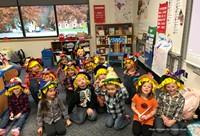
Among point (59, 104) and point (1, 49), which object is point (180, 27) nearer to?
point (59, 104)

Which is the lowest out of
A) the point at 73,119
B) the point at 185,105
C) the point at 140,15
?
the point at 73,119

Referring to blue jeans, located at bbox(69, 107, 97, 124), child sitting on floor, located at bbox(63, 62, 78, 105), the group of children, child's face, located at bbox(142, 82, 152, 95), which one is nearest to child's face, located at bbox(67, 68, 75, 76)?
child sitting on floor, located at bbox(63, 62, 78, 105)

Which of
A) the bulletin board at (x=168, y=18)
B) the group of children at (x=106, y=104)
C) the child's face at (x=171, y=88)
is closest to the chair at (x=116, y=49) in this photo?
the bulletin board at (x=168, y=18)

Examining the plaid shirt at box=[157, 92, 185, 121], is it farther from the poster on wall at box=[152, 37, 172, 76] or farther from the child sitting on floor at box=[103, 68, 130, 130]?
the poster on wall at box=[152, 37, 172, 76]

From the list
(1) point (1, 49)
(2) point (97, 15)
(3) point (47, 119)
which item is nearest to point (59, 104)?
(3) point (47, 119)

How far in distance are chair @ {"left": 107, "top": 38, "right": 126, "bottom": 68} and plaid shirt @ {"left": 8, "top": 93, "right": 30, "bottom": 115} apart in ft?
9.11

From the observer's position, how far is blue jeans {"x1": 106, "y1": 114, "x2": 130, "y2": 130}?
81.0 inches

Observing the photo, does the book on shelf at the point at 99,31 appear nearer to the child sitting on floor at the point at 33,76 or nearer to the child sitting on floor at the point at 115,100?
the child sitting on floor at the point at 33,76

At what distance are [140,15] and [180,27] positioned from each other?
2.00 meters

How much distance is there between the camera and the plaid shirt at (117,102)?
204 centimetres

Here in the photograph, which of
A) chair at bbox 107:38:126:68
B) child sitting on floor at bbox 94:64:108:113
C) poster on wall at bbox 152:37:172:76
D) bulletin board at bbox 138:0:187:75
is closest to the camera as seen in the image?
child sitting on floor at bbox 94:64:108:113

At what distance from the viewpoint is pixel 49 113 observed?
203 centimetres

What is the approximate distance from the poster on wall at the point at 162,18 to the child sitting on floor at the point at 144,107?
153 centimetres

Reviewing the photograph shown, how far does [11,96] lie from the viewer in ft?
7.36
